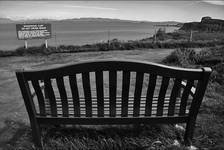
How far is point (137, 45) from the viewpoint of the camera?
1177 centimetres

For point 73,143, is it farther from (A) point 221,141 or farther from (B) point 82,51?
(B) point 82,51

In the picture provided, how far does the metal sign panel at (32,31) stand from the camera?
1045 centimetres

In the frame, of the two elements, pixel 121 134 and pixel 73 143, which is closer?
pixel 73 143

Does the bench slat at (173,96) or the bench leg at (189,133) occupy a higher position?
the bench slat at (173,96)

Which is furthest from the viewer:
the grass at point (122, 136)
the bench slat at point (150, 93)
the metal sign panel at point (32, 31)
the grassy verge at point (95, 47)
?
the metal sign panel at point (32, 31)

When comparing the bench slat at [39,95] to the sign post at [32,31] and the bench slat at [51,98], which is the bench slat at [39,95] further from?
the sign post at [32,31]

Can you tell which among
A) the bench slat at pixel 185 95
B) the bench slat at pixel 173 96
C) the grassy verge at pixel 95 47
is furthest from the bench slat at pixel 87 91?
the grassy verge at pixel 95 47

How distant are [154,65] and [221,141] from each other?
1.35 m

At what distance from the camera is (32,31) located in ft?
35.0

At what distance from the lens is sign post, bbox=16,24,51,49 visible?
1045 centimetres

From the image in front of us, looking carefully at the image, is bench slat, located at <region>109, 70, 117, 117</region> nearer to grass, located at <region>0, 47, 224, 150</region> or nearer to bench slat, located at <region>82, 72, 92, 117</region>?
bench slat, located at <region>82, 72, 92, 117</region>

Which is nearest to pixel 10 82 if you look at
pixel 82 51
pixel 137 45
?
pixel 82 51

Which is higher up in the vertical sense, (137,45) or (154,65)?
(154,65)

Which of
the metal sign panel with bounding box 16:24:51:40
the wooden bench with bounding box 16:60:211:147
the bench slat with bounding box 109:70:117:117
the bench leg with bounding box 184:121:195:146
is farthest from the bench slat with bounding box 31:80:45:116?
the metal sign panel with bounding box 16:24:51:40
